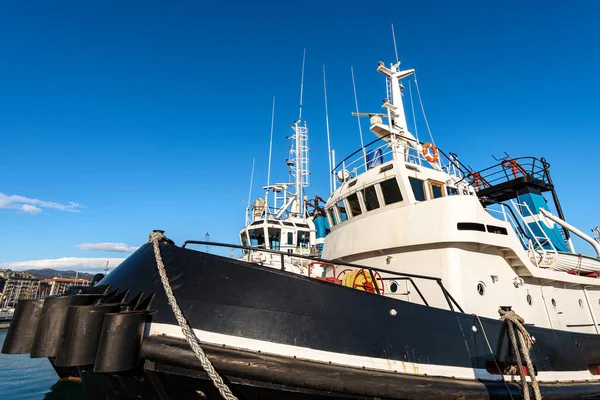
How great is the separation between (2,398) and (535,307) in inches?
511

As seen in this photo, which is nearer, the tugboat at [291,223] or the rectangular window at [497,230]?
the rectangular window at [497,230]

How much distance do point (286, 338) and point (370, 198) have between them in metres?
4.28

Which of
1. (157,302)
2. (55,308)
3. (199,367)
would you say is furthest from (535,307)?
(55,308)

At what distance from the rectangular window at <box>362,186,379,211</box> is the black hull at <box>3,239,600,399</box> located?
3.08 meters

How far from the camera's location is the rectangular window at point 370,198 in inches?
279

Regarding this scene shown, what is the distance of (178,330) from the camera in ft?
11.6

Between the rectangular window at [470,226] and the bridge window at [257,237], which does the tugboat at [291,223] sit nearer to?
the bridge window at [257,237]

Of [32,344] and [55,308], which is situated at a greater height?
[55,308]

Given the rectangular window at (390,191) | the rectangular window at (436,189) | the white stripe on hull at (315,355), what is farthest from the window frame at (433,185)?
the white stripe on hull at (315,355)

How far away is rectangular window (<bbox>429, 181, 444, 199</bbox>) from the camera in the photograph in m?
6.93

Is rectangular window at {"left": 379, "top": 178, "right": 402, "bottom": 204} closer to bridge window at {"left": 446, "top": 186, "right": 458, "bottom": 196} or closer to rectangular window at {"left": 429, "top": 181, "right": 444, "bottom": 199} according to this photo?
rectangular window at {"left": 429, "top": 181, "right": 444, "bottom": 199}

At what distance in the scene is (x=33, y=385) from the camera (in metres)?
10.0

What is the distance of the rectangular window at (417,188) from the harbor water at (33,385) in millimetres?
10157

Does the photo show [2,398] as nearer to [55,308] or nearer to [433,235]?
[55,308]
